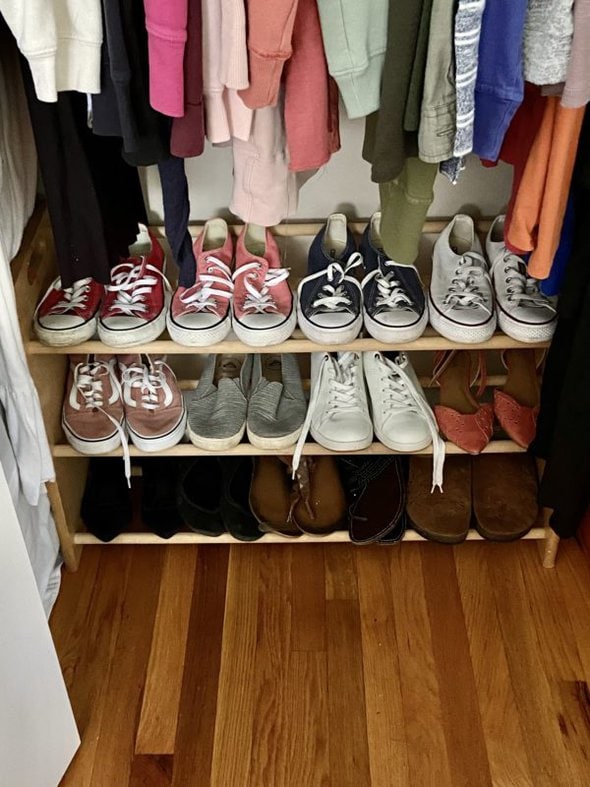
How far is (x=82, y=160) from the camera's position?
119cm

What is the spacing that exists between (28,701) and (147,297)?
0.64 m

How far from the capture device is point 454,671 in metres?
1.55

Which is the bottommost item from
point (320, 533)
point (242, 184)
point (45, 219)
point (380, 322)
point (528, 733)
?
point (528, 733)

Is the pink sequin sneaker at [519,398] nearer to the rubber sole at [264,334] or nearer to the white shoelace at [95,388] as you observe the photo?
the rubber sole at [264,334]

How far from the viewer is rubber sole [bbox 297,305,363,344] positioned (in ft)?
4.65

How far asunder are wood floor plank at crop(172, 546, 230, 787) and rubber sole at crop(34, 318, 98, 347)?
21.1 inches

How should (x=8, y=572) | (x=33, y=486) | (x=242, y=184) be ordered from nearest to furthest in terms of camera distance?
(x=8, y=572) < (x=242, y=184) < (x=33, y=486)

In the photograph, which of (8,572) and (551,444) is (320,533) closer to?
(551,444)

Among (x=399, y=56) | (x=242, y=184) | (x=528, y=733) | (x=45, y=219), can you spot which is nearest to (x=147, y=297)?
(x=45, y=219)

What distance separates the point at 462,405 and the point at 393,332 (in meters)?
0.29

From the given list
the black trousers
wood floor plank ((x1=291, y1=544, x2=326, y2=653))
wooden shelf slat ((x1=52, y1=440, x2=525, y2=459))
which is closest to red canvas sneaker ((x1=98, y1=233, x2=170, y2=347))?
the black trousers

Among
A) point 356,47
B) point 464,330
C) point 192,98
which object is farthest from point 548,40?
point 464,330

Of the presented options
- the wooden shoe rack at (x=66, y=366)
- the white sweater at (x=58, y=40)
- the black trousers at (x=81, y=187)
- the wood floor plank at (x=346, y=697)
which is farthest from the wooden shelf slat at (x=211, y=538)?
the white sweater at (x=58, y=40)

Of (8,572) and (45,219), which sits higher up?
(45,219)
